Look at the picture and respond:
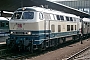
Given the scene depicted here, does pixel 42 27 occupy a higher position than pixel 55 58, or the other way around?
pixel 42 27

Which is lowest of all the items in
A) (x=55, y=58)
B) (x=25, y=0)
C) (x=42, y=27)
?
(x=55, y=58)

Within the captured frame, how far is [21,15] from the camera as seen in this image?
15.0 metres

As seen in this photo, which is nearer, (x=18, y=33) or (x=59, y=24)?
(x=18, y=33)

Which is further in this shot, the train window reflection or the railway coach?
the train window reflection

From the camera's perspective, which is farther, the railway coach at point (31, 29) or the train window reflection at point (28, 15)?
the train window reflection at point (28, 15)

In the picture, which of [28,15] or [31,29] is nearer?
[31,29]

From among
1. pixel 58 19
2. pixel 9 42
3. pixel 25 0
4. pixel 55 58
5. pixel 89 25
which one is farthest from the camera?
pixel 89 25

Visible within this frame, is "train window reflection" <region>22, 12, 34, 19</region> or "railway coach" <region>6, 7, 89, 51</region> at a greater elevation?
"train window reflection" <region>22, 12, 34, 19</region>

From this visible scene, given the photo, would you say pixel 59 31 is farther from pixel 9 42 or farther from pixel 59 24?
pixel 9 42

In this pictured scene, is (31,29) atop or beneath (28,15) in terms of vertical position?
beneath

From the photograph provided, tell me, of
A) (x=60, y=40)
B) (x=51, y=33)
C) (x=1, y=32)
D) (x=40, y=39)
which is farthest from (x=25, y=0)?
(x=40, y=39)

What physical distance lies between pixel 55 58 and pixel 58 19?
4.92 meters

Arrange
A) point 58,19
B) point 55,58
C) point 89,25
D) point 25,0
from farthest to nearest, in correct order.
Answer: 1. point 89,25
2. point 25,0
3. point 58,19
4. point 55,58

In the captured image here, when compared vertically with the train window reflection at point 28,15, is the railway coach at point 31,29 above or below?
below
